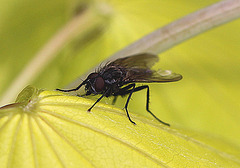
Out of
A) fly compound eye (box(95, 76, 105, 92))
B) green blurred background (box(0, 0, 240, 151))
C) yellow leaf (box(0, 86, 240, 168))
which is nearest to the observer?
yellow leaf (box(0, 86, 240, 168))

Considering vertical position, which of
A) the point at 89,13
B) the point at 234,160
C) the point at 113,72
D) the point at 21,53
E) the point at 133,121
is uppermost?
the point at 89,13

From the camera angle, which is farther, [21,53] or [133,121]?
[21,53]

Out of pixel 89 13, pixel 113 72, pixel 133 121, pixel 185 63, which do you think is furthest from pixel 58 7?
pixel 133 121

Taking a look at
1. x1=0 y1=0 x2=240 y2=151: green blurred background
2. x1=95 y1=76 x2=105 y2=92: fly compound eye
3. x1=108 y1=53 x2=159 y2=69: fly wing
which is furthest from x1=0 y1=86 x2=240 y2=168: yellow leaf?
x1=0 y1=0 x2=240 y2=151: green blurred background

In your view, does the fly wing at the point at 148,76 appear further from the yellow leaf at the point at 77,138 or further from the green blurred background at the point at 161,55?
the green blurred background at the point at 161,55

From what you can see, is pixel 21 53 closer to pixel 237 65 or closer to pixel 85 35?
pixel 85 35

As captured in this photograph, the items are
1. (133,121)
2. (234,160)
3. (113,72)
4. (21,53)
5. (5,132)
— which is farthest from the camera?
(21,53)

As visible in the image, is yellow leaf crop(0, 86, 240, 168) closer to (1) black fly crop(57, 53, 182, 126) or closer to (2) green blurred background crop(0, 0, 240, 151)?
(1) black fly crop(57, 53, 182, 126)

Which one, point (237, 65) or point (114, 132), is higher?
point (237, 65)

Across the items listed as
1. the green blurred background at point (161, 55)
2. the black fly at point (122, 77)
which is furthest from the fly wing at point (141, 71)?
the green blurred background at point (161, 55)
